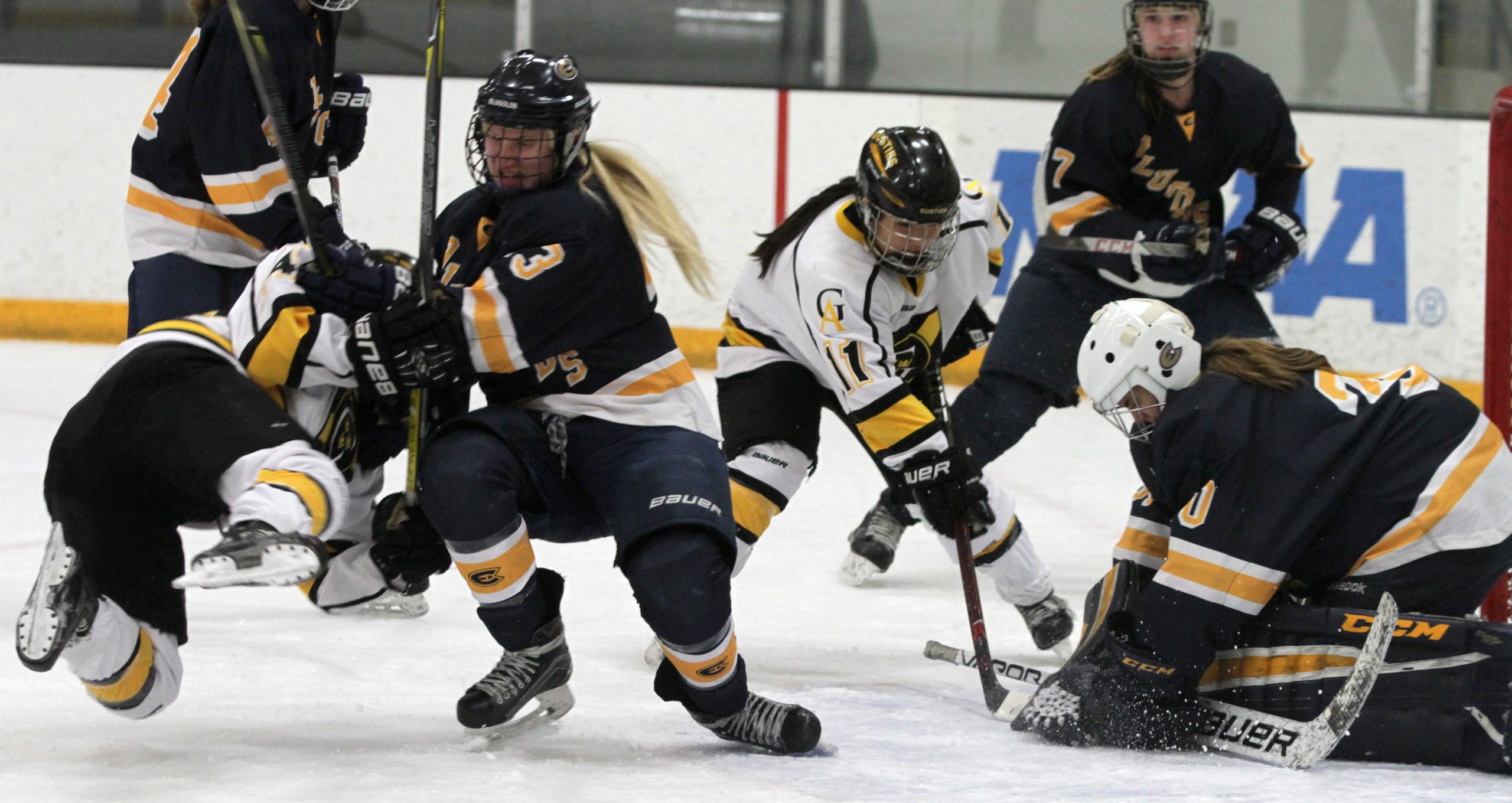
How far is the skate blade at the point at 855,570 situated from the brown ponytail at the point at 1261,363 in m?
1.13

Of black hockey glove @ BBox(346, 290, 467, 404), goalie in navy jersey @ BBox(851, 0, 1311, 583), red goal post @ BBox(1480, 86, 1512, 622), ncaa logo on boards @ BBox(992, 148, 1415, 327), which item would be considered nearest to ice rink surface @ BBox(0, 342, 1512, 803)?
goalie in navy jersey @ BBox(851, 0, 1311, 583)

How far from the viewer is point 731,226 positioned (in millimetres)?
5672

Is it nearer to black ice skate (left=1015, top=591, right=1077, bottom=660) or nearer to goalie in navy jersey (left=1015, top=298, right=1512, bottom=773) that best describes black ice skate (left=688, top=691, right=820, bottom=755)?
goalie in navy jersey (left=1015, top=298, right=1512, bottom=773)

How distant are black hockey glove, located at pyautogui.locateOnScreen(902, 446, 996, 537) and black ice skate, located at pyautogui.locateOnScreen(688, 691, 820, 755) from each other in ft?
1.44

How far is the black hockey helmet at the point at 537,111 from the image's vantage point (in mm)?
2082

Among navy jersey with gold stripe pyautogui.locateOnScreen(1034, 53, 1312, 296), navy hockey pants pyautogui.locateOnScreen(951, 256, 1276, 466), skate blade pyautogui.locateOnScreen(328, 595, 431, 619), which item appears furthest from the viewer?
navy jersey with gold stripe pyautogui.locateOnScreen(1034, 53, 1312, 296)

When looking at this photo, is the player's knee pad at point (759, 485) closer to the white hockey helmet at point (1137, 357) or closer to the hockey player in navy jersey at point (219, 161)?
the white hockey helmet at point (1137, 357)

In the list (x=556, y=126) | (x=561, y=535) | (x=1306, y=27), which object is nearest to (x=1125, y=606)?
(x=561, y=535)

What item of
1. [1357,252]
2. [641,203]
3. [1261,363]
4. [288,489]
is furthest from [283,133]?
[1357,252]

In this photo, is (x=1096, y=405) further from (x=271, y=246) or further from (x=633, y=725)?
(x=271, y=246)

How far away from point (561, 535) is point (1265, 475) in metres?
0.90

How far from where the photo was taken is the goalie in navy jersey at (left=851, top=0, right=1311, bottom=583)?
3.21m

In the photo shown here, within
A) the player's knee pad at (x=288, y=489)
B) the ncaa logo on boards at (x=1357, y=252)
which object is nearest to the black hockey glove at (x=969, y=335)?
the player's knee pad at (x=288, y=489)

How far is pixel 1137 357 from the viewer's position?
217 cm
